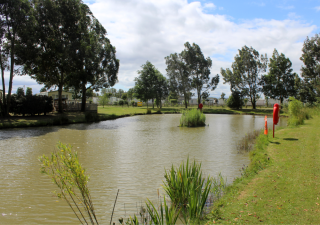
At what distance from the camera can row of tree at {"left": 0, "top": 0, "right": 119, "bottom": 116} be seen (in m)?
22.1

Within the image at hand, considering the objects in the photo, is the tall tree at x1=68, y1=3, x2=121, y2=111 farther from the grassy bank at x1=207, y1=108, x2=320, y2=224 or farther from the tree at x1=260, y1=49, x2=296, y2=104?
the tree at x1=260, y1=49, x2=296, y2=104

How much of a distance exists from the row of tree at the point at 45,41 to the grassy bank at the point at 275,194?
23.6 meters

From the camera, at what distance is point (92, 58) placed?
29.8 meters

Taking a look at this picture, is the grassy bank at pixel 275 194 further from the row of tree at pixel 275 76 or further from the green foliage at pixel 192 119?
the row of tree at pixel 275 76

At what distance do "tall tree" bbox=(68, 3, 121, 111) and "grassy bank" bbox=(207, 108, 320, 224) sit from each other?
83.9 feet

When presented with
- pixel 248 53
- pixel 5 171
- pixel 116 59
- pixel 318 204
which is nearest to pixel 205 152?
pixel 318 204

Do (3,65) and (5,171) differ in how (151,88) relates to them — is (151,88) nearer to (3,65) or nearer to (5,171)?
(3,65)

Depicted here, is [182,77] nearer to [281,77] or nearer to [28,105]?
[281,77]

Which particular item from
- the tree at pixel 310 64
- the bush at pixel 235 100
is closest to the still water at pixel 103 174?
the tree at pixel 310 64

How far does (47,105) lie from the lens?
26844mm

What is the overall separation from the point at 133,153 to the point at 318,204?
6.91 m

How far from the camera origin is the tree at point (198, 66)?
5166 cm

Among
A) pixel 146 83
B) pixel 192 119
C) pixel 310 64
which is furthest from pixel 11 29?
pixel 310 64

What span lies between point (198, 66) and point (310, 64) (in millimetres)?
21510
